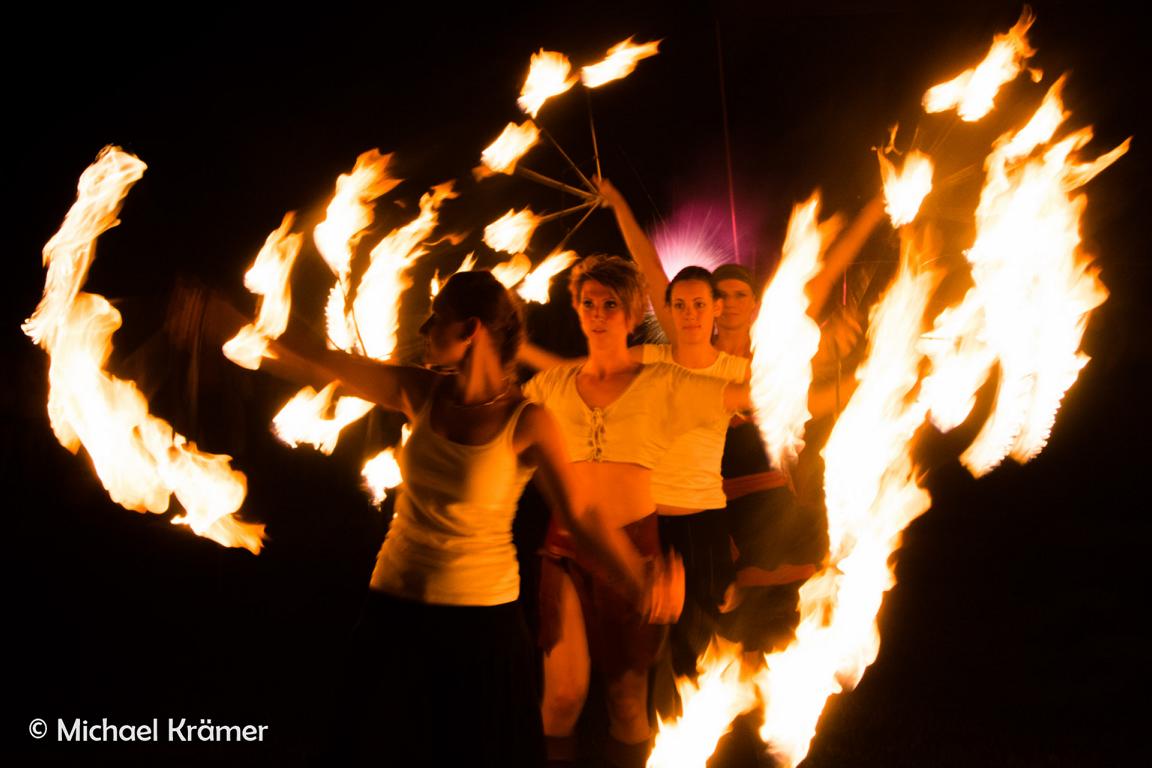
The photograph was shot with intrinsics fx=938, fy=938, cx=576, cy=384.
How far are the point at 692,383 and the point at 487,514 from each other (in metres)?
1.18

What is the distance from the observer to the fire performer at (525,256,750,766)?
3361 mm

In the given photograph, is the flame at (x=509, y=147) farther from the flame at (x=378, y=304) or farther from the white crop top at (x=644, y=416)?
the white crop top at (x=644, y=416)

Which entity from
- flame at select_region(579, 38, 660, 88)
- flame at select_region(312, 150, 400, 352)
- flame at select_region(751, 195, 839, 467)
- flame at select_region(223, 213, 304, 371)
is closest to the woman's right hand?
flame at select_region(751, 195, 839, 467)

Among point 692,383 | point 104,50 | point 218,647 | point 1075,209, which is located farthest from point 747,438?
point 104,50

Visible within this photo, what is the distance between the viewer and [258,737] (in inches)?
160

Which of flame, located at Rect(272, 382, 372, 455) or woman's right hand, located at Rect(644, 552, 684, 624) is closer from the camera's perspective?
woman's right hand, located at Rect(644, 552, 684, 624)

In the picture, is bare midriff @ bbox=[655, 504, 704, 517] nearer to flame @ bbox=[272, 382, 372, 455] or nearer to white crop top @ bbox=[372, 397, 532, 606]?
white crop top @ bbox=[372, 397, 532, 606]

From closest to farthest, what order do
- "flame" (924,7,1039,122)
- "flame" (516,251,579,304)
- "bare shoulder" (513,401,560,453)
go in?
"bare shoulder" (513,401,560,453) → "flame" (924,7,1039,122) → "flame" (516,251,579,304)

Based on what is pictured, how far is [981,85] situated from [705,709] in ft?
11.6

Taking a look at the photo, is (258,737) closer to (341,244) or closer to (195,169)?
(341,244)

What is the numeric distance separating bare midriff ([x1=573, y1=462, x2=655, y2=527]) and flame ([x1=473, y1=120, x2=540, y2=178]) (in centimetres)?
193

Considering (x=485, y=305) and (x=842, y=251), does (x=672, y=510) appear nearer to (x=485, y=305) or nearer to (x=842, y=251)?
(x=485, y=305)

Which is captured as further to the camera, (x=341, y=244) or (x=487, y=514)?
(x=341, y=244)

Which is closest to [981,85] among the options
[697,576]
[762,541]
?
[762,541]
